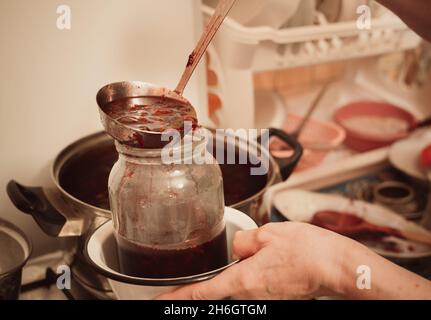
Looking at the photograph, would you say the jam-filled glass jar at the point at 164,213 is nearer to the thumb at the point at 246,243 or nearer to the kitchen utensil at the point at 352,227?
the thumb at the point at 246,243

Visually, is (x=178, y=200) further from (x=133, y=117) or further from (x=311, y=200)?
(x=311, y=200)

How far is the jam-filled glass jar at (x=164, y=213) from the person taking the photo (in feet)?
1.85

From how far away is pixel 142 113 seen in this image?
57 centimetres

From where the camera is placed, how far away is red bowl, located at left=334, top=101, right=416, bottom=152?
3.77 ft

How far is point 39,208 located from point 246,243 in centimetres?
29

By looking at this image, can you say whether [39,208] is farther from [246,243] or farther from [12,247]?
[246,243]

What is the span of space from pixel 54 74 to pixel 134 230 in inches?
13.4

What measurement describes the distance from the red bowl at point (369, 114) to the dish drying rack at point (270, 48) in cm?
20

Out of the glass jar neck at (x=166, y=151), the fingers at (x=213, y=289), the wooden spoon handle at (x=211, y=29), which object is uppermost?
the wooden spoon handle at (x=211, y=29)

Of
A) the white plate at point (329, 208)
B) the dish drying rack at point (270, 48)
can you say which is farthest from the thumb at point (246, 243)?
the dish drying rack at point (270, 48)

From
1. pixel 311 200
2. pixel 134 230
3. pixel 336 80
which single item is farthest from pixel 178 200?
pixel 336 80

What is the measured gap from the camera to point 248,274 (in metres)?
0.56

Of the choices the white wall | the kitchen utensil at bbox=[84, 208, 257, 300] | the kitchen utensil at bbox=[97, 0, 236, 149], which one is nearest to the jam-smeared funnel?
the kitchen utensil at bbox=[97, 0, 236, 149]

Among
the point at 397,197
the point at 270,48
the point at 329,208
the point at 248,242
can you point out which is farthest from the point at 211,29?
the point at 397,197
